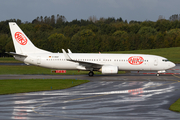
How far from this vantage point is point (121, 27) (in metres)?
178

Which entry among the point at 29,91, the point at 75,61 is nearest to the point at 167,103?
the point at 29,91

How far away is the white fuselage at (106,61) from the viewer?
42.4 metres

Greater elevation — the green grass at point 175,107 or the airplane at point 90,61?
the airplane at point 90,61

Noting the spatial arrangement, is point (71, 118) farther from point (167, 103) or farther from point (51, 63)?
point (51, 63)

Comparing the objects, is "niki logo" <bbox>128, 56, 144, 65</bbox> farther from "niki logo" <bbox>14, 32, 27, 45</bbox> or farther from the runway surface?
the runway surface

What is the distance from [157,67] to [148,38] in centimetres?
10278

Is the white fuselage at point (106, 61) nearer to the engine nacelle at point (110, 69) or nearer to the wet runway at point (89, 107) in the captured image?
the engine nacelle at point (110, 69)

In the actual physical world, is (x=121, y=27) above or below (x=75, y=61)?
above

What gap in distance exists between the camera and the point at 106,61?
141 feet

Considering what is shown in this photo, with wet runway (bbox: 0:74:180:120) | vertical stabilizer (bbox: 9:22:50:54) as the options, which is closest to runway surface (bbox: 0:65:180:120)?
wet runway (bbox: 0:74:180:120)

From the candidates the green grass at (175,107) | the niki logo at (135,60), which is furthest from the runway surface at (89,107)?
the niki logo at (135,60)

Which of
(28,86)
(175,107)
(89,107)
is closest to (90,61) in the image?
(28,86)

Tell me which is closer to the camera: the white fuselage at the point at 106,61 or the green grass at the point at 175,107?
the green grass at the point at 175,107

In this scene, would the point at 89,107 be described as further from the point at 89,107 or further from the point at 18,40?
the point at 18,40
